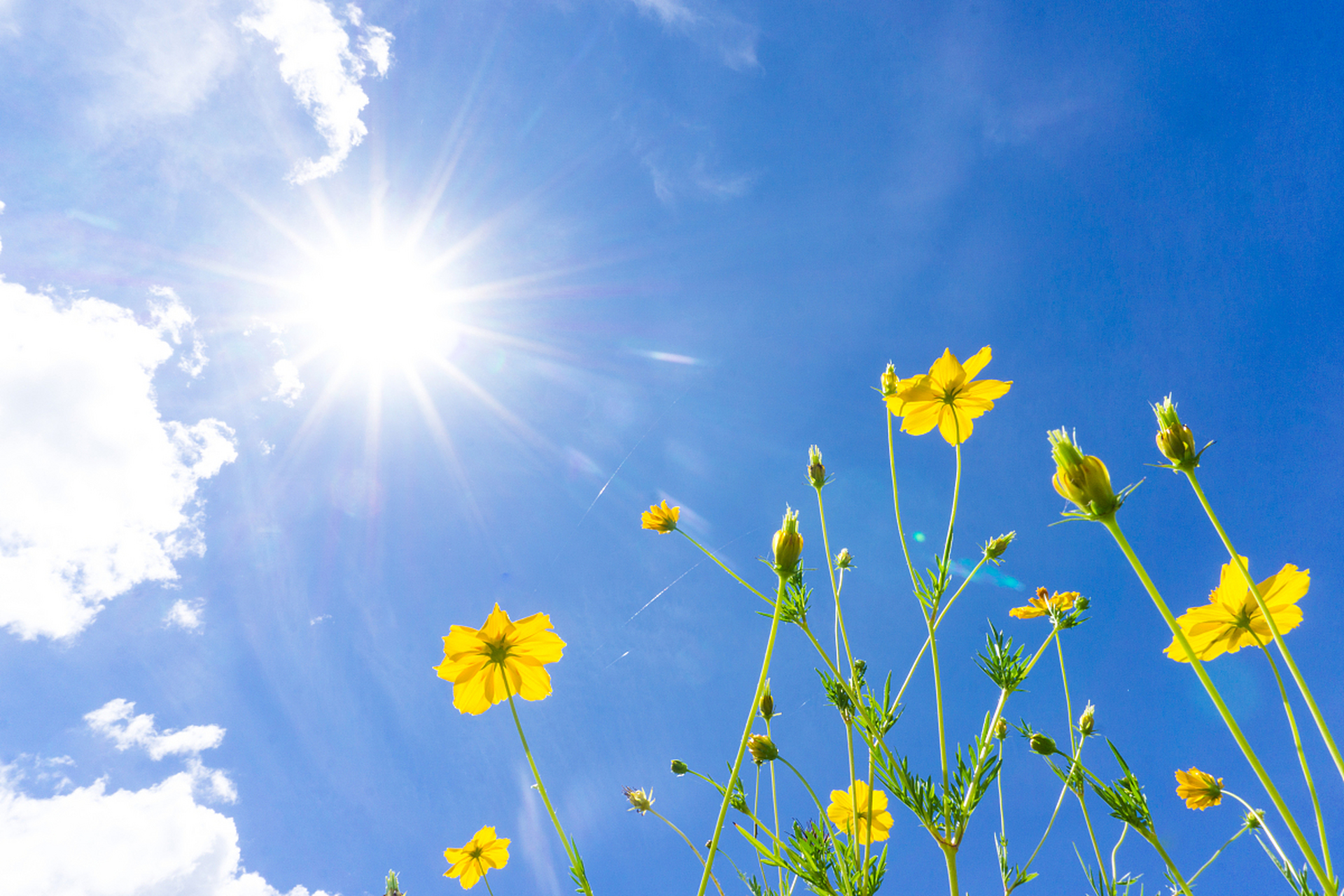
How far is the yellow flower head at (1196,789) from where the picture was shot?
2.00 m

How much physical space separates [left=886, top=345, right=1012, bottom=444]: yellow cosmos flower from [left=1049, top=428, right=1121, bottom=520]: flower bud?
71cm

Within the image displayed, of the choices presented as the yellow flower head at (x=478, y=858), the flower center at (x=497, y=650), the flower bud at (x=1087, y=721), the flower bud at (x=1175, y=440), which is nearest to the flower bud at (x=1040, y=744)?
the flower bud at (x=1087, y=721)

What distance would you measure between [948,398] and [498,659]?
146cm

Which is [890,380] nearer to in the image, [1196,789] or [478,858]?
[1196,789]

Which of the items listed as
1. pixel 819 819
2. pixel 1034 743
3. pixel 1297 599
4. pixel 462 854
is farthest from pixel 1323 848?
pixel 462 854

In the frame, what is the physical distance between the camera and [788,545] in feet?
3.83

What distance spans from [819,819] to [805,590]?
68cm

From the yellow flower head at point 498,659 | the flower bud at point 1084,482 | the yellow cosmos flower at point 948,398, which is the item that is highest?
the yellow cosmos flower at point 948,398

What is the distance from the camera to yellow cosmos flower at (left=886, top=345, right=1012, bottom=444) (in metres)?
1.60

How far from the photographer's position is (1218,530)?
774 mm

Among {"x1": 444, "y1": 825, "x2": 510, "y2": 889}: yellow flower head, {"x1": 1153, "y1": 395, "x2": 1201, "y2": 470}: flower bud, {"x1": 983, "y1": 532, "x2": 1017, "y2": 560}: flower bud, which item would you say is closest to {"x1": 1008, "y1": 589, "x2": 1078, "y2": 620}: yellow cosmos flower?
{"x1": 983, "y1": 532, "x2": 1017, "y2": 560}: flower bud

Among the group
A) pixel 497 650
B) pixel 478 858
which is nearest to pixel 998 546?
pixel 497 650

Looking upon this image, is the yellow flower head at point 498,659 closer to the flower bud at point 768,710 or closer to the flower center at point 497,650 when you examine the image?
the flower center at point 497,650

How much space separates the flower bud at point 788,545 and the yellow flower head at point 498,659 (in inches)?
26.3
